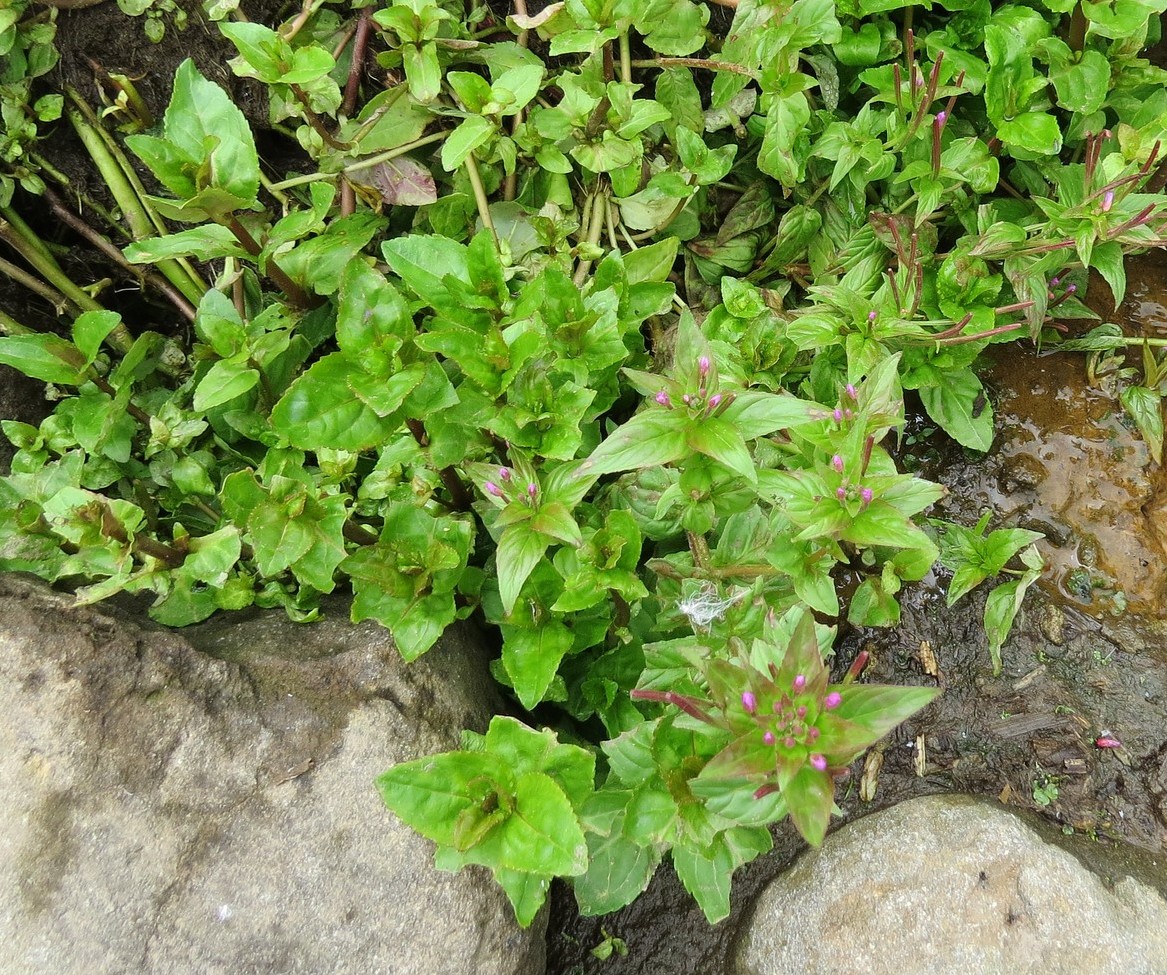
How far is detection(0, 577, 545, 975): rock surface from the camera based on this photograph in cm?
186

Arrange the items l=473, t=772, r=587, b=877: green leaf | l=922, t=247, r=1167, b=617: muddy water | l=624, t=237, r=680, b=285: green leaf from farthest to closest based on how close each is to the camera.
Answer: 1. l=624, t=237, r=680, b=285: green leaf
2. l=922, t=247, r=1167, b=617: muddy water
3. l=473, t=772, r=587, b=877: green leaf

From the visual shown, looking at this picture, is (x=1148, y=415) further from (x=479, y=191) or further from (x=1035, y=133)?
(x=479, y=191)


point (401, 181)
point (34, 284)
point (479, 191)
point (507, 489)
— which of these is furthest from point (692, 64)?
point (34, 284)

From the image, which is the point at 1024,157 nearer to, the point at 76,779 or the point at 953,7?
the point at 953,7

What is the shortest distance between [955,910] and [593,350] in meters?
1.65

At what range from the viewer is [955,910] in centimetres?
208

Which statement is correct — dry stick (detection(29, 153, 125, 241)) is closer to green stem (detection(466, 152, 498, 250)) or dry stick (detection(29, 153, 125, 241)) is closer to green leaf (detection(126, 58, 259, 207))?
green leaf (detection(126, 58, 259, 207))

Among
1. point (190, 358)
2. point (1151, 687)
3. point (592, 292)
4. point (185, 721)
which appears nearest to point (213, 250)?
point (190, 358)

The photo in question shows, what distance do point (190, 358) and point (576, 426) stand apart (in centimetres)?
144

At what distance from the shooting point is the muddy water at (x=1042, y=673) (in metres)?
2.36

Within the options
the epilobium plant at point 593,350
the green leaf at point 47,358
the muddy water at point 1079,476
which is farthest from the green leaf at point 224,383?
the muddy water at point 1079,476

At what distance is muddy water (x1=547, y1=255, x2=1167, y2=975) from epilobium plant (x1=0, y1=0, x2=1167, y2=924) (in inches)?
6.0

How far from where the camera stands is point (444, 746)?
2.17 meters

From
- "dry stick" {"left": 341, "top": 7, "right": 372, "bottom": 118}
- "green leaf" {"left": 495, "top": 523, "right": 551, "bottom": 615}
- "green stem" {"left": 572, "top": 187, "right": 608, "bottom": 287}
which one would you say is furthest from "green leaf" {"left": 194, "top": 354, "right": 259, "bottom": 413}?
"green stem" {"left": 572, "top": 187, "right": 608, "bottom": 287}
